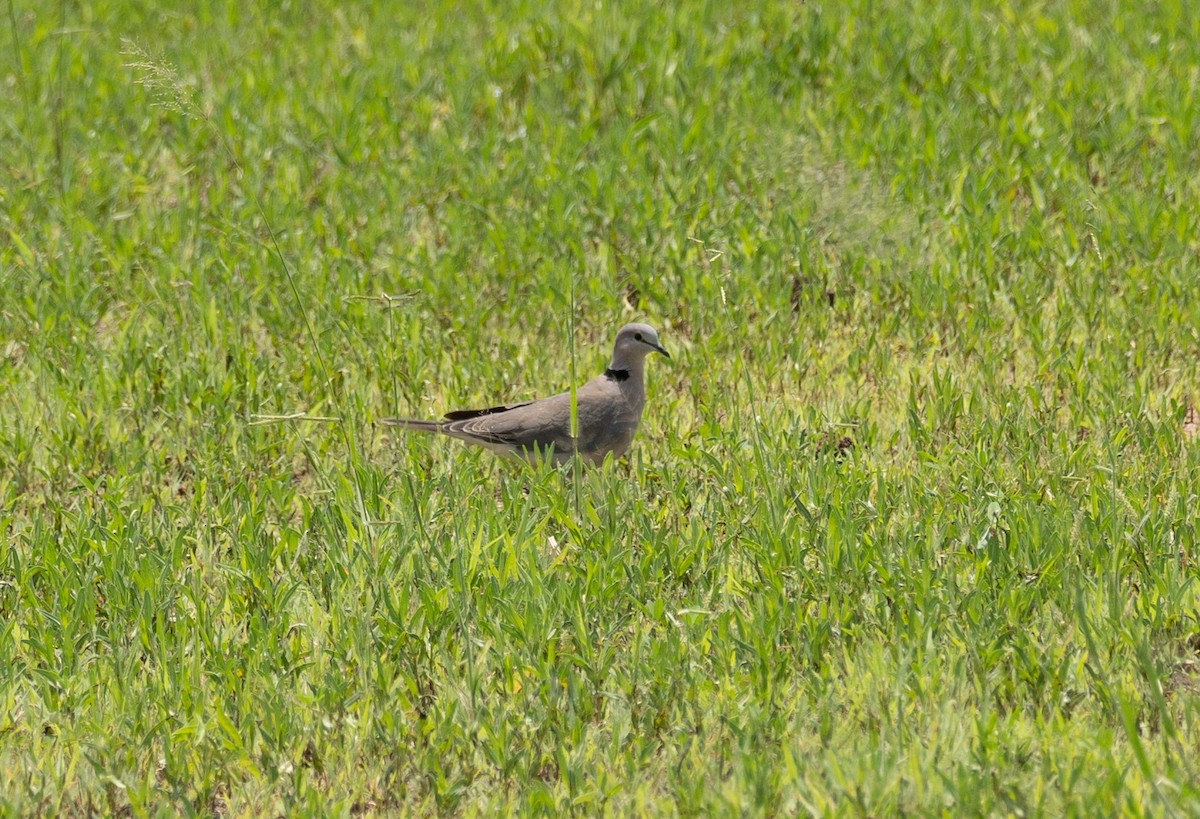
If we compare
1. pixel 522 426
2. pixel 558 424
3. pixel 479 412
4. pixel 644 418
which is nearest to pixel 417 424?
pixel 479 412

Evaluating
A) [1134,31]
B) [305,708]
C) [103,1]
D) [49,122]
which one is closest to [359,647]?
[305,708]

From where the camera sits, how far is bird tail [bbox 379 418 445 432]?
5.81 m

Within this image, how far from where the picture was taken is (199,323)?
7188 mm

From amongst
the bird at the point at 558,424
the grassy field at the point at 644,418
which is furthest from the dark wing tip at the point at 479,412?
the grassy field at the point at 644,418

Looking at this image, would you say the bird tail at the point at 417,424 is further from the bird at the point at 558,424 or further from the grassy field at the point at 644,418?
the grassy field at the point at 644,418

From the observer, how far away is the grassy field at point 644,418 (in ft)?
13.2

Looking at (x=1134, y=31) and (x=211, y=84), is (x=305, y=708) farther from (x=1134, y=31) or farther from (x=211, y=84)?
(x=1134, y=31)

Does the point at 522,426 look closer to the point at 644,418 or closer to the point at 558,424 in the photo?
the point at 558,424

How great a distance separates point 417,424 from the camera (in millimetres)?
5848

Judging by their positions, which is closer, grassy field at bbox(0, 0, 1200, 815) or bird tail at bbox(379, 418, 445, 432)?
grassy field at bbox(0, 0, 1200, 815)

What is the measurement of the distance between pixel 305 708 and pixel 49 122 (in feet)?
21.8

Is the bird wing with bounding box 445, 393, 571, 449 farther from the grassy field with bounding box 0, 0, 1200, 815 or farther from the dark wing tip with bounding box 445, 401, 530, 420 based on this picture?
the grassy field with bounding box 0, 0, 1200, 815

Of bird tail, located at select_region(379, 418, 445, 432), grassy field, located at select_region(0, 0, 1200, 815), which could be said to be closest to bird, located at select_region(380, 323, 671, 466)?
A: bird tail, located at select_region(379, 418, 445, 432)

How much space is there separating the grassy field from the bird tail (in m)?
0.12
